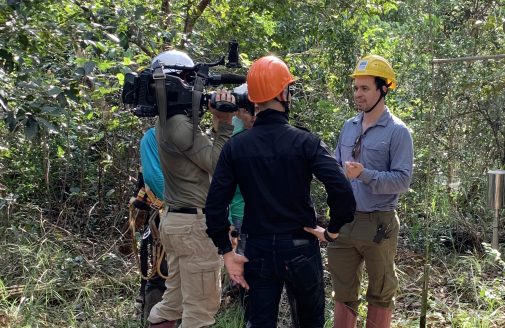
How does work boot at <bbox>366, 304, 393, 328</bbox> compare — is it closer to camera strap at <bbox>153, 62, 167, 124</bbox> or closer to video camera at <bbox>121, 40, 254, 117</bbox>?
video camera at <bbox>121, 40, 254, 117</bbox>

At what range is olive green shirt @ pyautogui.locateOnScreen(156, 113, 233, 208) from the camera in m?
3.86

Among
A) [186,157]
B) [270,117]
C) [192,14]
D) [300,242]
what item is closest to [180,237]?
[186,157]

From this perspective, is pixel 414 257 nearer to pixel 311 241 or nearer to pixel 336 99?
pixel 336 99

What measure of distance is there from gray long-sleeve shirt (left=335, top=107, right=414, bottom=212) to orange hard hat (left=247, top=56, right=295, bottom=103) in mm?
829

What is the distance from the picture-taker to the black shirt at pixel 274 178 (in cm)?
325

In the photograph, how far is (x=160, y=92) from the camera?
150 inches

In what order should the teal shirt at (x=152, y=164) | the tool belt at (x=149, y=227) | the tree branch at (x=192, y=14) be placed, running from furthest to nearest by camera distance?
the tree branch at (x=192, y=14), the tool belt at (x=149, y=227), the teal shirt at (x=152, y=164)

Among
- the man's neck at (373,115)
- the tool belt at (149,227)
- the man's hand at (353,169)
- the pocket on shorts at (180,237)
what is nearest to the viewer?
the man's hand at (353,169)

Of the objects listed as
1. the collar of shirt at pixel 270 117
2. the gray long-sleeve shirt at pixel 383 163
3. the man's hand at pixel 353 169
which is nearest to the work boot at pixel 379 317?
the gray long-sleeve shirt at pixel 383 163

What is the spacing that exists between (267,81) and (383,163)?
3.49 feet

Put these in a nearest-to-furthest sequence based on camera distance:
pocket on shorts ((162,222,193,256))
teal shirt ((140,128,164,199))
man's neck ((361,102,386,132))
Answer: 1. pocket on shorts ((162,222,193,256))
2. man's neck ((361,102,386,132))
3. teal shirt ((140,128,164,199))

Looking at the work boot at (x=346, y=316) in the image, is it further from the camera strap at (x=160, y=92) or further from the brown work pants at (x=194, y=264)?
the camera strap at (x=160, y=92)

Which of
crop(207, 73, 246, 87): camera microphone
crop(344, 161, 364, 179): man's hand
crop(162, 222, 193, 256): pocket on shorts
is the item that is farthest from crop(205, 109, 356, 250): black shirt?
crop(207, 73, 246, 87): camera microphone

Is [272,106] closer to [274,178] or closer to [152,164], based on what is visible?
[274,178]
